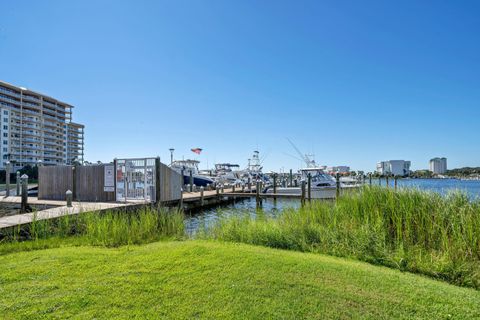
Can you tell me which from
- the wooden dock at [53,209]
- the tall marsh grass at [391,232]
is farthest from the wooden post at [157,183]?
the tall marsh grass at [391,232]

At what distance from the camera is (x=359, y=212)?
7754mm

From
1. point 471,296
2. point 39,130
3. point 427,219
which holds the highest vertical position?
point 39,130

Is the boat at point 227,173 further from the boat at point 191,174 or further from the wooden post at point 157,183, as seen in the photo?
the wooden post at point 157,183

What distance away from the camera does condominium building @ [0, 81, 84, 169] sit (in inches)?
2849

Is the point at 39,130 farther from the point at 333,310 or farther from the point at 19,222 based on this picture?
the point at 333,310

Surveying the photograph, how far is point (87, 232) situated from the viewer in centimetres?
757

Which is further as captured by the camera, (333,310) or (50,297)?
(50,297)

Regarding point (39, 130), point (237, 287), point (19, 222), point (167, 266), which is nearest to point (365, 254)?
point (237, 287)

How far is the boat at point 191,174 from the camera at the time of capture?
1103 inches

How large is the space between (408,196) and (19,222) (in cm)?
1068

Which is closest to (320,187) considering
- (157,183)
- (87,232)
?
(157,183)

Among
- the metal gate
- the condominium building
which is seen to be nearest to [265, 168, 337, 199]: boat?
the metal gate

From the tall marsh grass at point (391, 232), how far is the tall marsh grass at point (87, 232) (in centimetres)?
152

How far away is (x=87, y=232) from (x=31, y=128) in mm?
89954
